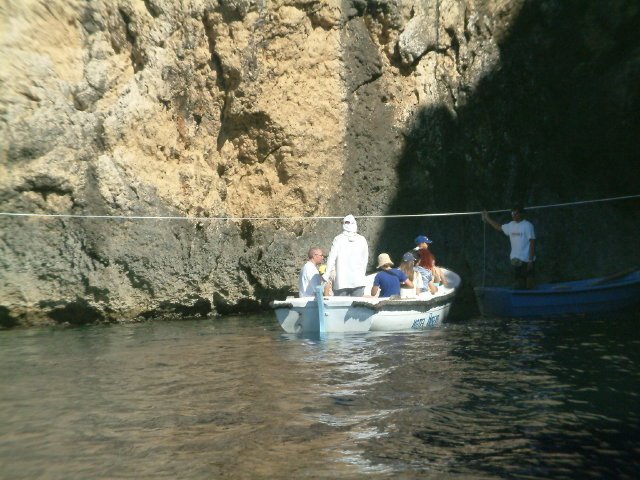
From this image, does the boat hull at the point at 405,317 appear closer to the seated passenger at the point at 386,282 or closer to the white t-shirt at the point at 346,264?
the seated passenger at the point at 386,282

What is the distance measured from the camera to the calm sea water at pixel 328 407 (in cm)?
537

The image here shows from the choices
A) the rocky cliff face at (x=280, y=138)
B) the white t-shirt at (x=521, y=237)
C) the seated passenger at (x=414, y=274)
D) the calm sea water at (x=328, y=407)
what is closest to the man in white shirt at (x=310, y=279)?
the calm sea water at (x=328, y=407)

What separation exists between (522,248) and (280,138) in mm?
5000

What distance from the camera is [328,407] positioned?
269 inches

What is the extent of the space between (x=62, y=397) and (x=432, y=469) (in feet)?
13.4

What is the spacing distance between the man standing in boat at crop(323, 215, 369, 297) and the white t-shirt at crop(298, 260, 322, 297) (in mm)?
159

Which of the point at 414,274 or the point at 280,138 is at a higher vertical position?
the point at 280,138

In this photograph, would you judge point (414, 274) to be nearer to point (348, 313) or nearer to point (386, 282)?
point (386, 282)

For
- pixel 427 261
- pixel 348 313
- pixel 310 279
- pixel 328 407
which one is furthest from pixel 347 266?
pixel 328 407

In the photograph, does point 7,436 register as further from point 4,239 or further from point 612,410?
point 4,239

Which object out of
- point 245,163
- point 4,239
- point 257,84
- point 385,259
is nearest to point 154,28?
point 257,84

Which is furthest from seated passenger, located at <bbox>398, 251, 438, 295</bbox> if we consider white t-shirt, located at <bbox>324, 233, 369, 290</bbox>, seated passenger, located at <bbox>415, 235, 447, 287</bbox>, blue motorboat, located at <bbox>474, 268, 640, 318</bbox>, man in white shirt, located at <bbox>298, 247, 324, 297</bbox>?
man in white shirt, located at <bbox>298, 247, 324, 297</bbox>

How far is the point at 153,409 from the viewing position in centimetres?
696

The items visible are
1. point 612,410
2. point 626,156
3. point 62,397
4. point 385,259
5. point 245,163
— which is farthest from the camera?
point 626,156
